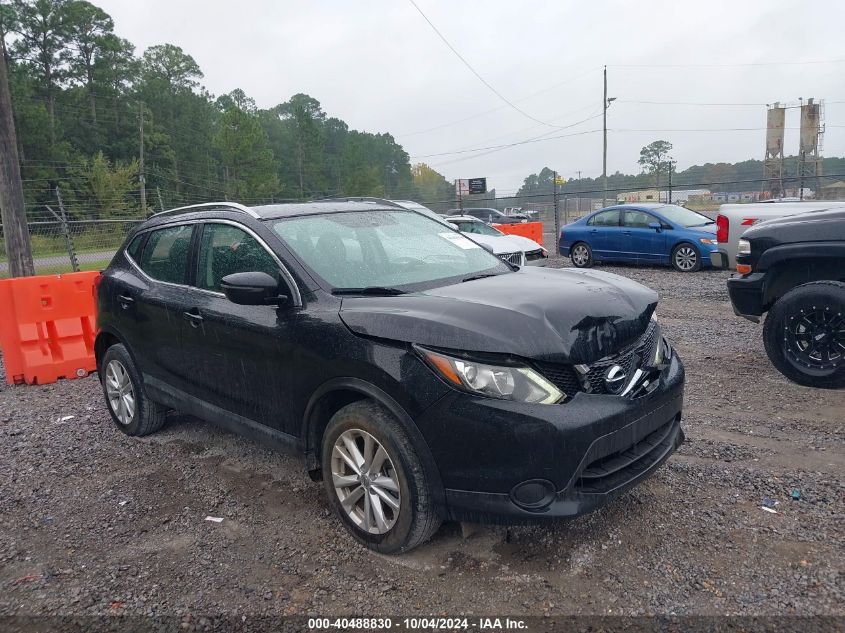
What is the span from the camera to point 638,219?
1436cm

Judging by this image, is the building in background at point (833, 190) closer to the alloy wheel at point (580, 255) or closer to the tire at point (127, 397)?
the alloy wheel at point (580, 255)

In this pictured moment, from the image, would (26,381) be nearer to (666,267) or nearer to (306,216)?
(306,216)

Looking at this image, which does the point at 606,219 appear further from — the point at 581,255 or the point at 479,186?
the point at 479,186

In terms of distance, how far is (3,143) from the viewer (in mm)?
8547

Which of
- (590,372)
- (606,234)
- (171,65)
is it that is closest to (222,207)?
(590,372)

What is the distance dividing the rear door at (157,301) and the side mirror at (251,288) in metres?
0.98

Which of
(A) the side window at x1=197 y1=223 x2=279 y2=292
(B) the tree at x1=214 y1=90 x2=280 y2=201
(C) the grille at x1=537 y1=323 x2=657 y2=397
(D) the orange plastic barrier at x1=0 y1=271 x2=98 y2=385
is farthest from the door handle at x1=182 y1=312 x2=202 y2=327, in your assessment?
(B) the tree at x1=214 y1=90 x2=280 y2=201

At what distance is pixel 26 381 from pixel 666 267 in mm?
12135

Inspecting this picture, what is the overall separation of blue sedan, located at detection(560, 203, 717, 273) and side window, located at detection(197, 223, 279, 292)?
1131 cm

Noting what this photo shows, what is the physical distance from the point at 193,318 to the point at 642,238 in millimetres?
12058

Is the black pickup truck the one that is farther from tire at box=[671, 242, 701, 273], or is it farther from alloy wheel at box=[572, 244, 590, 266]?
alloy wheel at box=[572, 244, 590, 266]

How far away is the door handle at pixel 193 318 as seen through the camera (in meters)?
3.93

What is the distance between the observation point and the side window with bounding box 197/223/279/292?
3617mm

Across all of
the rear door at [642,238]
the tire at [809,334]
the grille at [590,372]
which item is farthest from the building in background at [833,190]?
the grille at [590,372]
